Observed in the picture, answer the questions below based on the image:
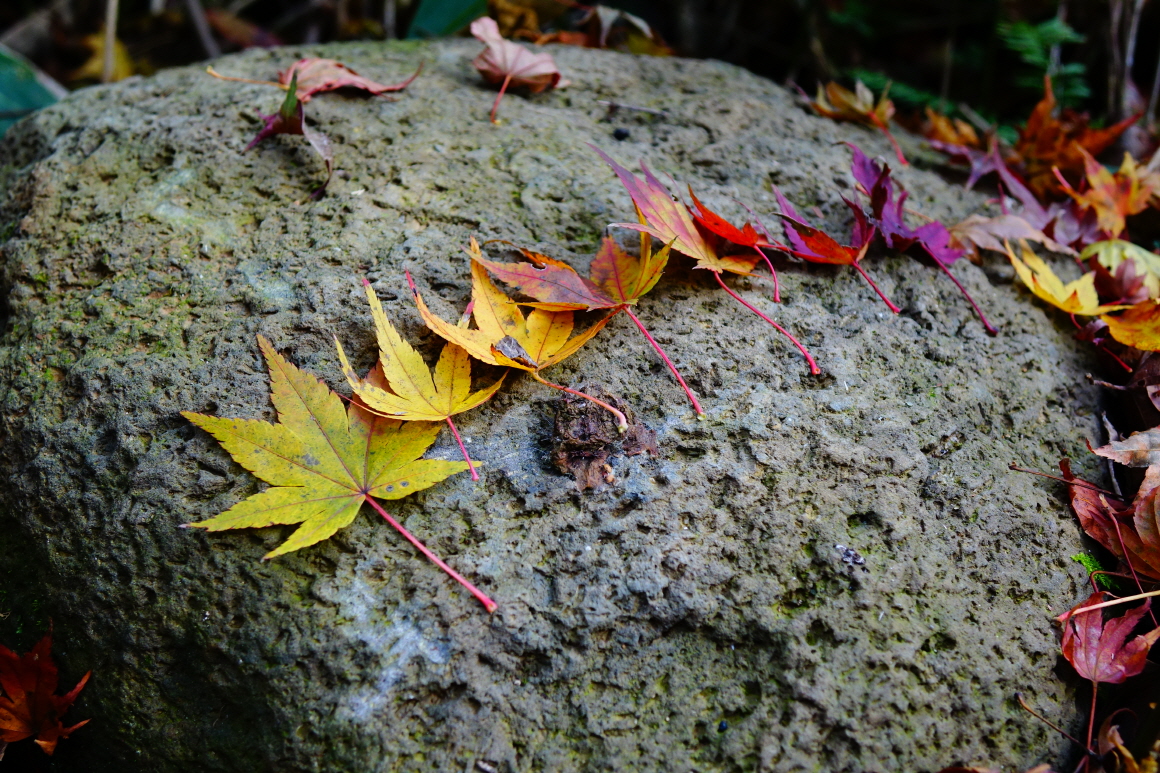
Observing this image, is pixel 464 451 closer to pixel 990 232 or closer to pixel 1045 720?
pixel 1045 720

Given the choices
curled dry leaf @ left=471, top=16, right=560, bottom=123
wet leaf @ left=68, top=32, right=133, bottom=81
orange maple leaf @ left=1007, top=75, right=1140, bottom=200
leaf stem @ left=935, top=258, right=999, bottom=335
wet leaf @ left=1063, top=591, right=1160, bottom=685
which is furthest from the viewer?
wet leaf @ left=68, top=32, right=133, bottom=81

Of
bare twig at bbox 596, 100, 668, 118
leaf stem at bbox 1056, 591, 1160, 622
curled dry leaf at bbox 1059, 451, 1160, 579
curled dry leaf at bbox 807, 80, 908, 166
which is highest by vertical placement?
bare twig at bbox 596, 100, 668, 118

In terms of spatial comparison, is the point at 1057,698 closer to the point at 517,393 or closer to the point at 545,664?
the point at 545,664

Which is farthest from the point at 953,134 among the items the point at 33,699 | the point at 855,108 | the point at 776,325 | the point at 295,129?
the point at 33,699

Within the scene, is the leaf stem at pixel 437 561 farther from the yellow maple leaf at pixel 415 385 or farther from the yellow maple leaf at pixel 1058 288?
the yellow maple leaf at pixel 1058 288

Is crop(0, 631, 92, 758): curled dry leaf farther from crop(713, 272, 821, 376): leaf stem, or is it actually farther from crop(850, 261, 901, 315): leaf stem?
crop(850, 261, 901, 315): leaf stem

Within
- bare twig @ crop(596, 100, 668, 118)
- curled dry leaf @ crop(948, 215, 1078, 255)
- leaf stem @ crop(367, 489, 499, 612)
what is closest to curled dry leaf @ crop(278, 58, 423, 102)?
bare twig @ crop(596, 100, 668, 118)
